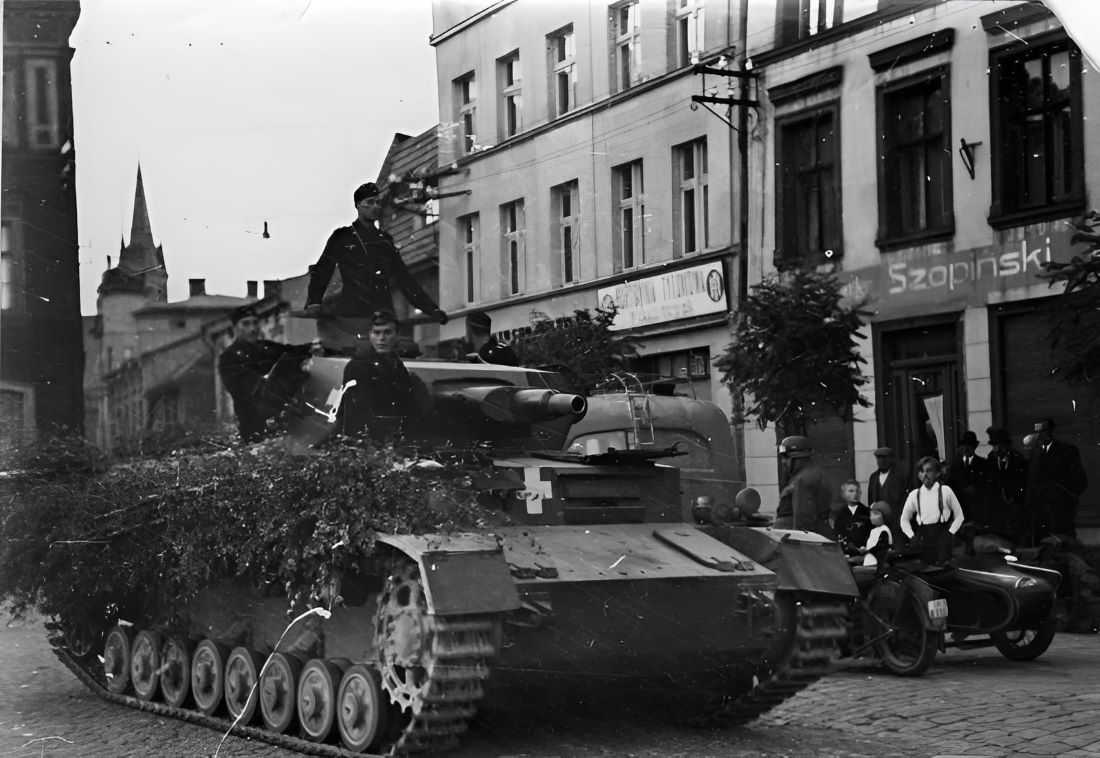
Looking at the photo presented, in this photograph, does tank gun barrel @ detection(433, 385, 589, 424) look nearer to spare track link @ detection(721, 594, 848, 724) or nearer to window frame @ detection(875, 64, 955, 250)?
spare track link @ detection(721, 594, 848, 724)

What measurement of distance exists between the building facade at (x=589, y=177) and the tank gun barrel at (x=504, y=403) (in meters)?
0.48

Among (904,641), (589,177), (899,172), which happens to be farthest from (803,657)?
(899,172)

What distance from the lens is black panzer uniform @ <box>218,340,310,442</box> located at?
8680 millimetres

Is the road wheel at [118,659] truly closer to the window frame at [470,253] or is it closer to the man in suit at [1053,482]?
the window frame at [470,253]

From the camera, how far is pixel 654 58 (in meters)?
9.95

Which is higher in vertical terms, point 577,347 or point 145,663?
point 577,347

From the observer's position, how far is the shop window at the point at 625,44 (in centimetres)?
927

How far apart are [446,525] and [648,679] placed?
5.76ft

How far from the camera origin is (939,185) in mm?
12562

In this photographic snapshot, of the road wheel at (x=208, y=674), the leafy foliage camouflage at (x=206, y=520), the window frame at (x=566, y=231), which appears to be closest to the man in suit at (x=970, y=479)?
the window frame at (x=566, y=231)

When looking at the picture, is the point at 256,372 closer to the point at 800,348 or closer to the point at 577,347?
the point at 577,347

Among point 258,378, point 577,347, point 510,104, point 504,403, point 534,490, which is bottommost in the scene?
point 534,490

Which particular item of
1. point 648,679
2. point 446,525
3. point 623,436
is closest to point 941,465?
point 623,436

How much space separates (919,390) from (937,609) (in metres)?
2.42
